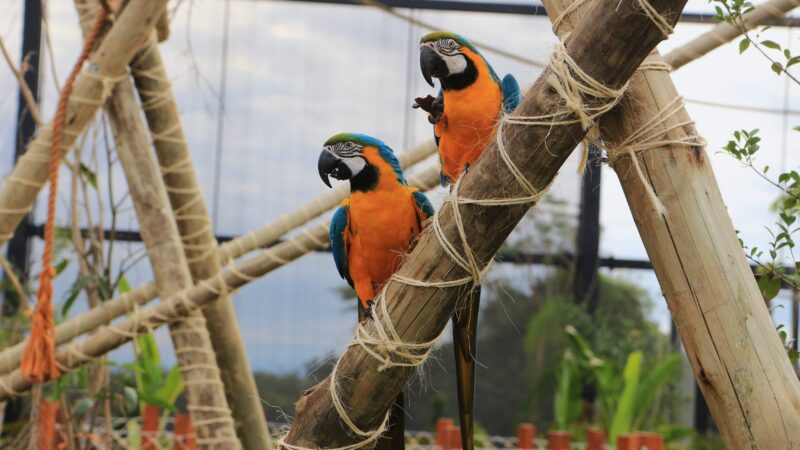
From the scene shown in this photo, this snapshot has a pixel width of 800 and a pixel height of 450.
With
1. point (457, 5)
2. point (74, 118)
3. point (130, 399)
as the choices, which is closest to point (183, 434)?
point (130, 399)

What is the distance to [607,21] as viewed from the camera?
3.20ft

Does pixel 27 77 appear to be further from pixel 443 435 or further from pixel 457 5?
pixel 443 435

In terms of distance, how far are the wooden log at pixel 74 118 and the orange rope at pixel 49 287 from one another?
2cm

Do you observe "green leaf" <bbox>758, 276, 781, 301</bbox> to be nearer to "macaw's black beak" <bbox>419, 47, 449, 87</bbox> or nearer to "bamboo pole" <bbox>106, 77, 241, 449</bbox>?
"macaw's black beak" <bbox>419, 47, 449, 87</bbox>

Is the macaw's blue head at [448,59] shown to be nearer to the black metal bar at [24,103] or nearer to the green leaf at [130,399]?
the green leaf at [130,399]

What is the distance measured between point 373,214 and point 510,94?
11.3 inches

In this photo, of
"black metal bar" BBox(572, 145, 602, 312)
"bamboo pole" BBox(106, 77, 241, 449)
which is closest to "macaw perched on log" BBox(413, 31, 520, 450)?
"bamboo pole" BBox(106, 77, 241, 449)

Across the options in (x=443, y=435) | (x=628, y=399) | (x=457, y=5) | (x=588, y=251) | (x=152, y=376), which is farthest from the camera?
(x=588, y=251)

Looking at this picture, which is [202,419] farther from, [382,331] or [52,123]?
[382,331]

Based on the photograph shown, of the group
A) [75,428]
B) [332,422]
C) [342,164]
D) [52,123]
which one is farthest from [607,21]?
[75,428]

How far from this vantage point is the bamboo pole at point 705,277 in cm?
100

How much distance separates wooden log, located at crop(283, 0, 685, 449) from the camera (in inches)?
38.6

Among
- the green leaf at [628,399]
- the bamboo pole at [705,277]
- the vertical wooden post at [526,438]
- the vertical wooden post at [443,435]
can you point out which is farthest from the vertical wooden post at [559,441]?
the bamboo pole at [705,277]

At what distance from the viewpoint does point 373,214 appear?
1227 millimetres
